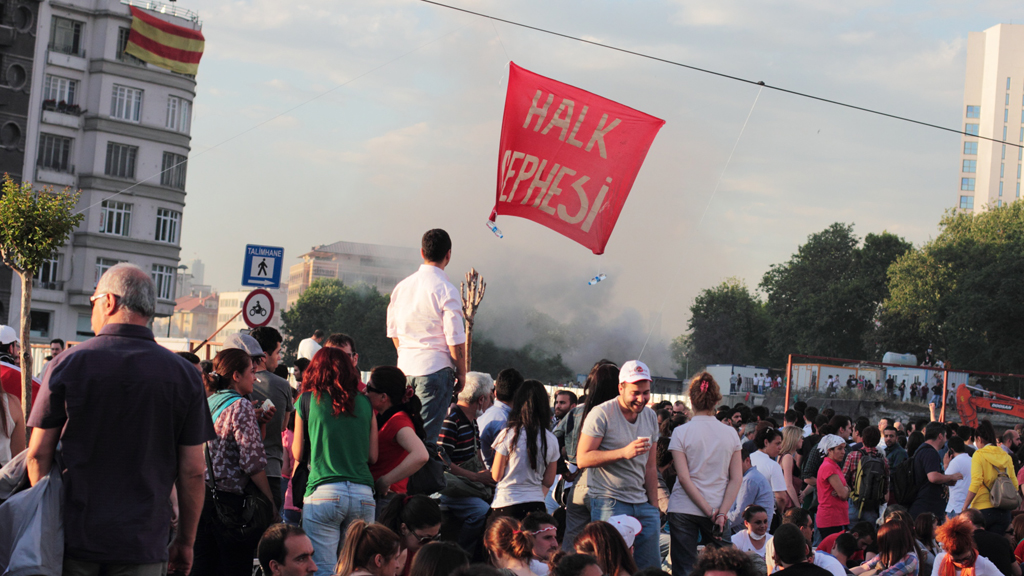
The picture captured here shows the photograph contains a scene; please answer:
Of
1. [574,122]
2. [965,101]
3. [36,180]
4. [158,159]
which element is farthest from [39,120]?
[965,101]

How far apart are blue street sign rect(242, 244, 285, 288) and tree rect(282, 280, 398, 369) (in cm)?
9213

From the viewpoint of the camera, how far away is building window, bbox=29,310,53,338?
51.8m

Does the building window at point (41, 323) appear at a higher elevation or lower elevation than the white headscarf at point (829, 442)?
lower

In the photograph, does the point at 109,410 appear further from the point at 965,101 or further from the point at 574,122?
the point at 965,101

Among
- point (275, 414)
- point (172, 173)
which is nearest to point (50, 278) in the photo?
point (172, 173)

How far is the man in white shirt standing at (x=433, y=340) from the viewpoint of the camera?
6656 millimetres

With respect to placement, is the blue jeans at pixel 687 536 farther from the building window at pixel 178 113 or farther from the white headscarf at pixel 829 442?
the building window at pixel 178 113

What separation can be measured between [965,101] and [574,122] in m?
129

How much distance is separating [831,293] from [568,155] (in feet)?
221

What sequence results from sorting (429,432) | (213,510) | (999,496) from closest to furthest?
(213,510) → (429,432) → (999,496)

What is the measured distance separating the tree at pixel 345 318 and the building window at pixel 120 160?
4907 cm

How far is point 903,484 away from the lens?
476 inches

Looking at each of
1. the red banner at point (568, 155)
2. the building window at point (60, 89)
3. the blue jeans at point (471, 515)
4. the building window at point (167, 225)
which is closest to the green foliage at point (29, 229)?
the red banner at point (568, 155)

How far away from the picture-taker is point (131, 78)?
56.1 meters
